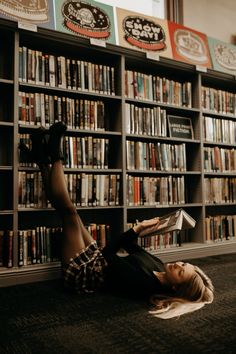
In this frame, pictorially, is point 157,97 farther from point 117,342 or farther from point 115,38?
point 117,342

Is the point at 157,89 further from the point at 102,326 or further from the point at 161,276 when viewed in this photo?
the point at 102,326

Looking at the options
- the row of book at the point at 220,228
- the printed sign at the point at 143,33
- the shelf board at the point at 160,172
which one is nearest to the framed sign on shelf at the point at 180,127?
the shelf board at the point at 160,172

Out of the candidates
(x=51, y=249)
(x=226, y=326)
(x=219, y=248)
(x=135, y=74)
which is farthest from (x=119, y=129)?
(x=226, y=326)

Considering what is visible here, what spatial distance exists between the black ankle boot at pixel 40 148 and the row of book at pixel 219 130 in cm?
164

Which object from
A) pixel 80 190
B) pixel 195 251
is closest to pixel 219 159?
pixel 195 251

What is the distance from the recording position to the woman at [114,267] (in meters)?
1.60

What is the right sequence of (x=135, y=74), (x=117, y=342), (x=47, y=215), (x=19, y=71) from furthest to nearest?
(x=135, y=74), (x=47, y=215), (x=19, y=71), (x=117, y=342)

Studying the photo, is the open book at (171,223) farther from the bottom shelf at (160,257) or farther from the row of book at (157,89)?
the row of book at (157,89)

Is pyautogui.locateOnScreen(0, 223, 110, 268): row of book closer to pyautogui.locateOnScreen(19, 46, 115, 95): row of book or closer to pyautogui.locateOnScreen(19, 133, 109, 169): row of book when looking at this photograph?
pyautogui.locateOnScreen(19, 133, 109, 169): row of book

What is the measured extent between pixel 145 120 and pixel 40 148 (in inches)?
40.3

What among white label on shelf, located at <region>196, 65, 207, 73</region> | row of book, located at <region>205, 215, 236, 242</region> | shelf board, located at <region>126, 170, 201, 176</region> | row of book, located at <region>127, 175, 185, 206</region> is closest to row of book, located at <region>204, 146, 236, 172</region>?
shelf board, located at <region>126, 170, 201, 176</region>

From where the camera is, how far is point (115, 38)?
2568 mm

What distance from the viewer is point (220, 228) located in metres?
3.18

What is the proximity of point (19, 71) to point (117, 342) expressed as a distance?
6.05 feet
